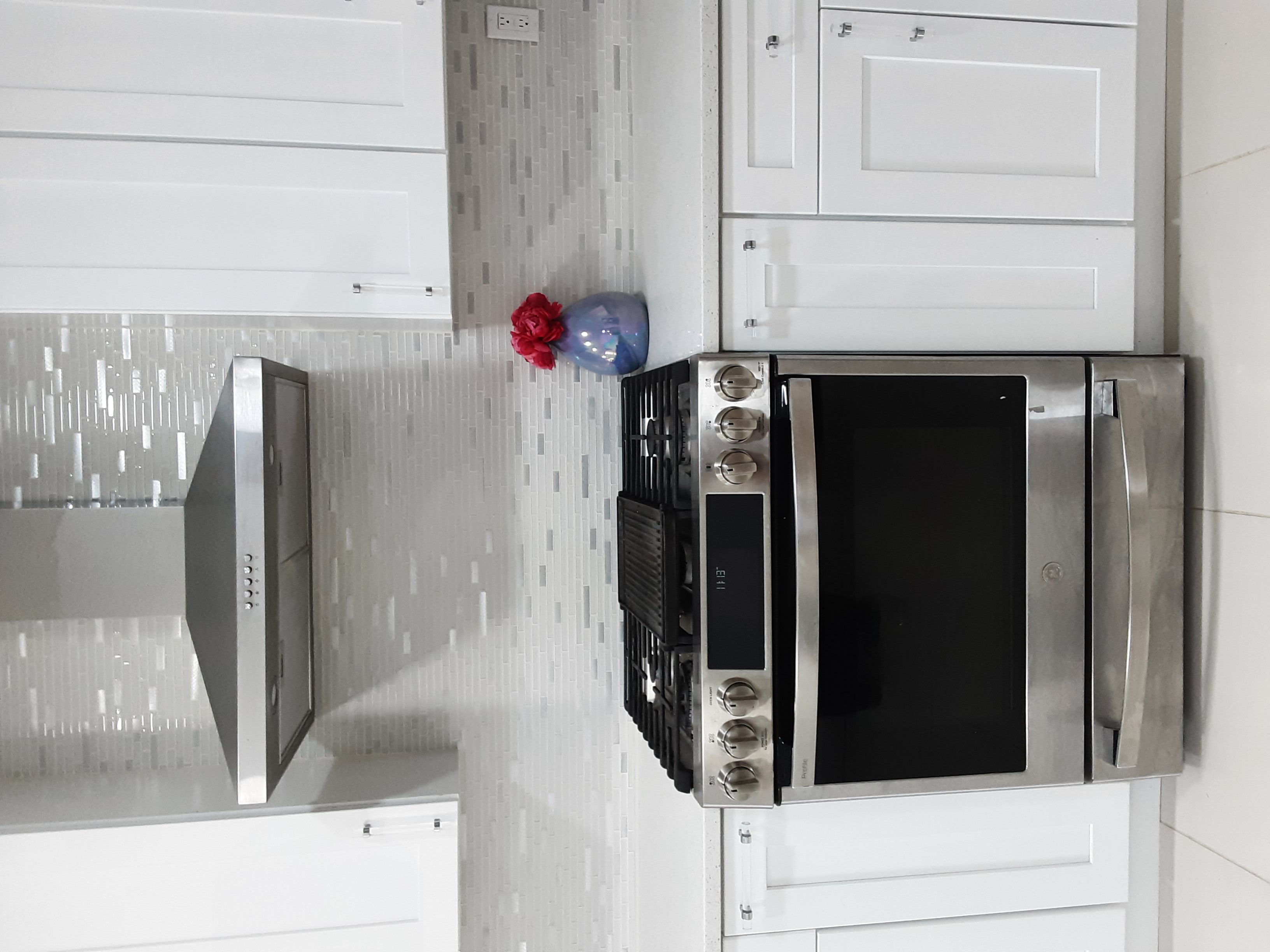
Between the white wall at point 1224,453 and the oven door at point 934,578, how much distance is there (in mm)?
215

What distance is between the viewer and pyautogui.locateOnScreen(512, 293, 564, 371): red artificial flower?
64.0 inches

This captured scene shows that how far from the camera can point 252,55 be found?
1.33 m

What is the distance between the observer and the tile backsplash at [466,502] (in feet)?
5.35

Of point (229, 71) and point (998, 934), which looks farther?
point (998, 934)

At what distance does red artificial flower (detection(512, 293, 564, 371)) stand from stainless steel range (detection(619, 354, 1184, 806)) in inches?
14.2

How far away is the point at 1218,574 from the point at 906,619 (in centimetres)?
50

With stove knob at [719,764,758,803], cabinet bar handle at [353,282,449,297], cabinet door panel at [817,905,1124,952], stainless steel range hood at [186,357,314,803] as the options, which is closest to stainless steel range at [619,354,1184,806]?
Answer: stove knob at [719,764,758,803]

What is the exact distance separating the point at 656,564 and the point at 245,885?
91cm

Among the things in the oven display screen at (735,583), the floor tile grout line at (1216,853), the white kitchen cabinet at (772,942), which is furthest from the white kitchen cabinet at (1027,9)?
the white kitchen cabinet at (772,942)

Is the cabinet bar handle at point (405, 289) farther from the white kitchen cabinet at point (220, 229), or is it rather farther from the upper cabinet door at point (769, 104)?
the upper cabinet door at point (769, 104)

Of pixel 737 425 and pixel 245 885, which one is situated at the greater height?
pixel 737 425

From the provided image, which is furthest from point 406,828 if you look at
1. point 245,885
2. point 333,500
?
point 333,500

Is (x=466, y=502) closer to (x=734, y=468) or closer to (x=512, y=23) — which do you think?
(x=734, y=468)

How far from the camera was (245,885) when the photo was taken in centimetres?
148
